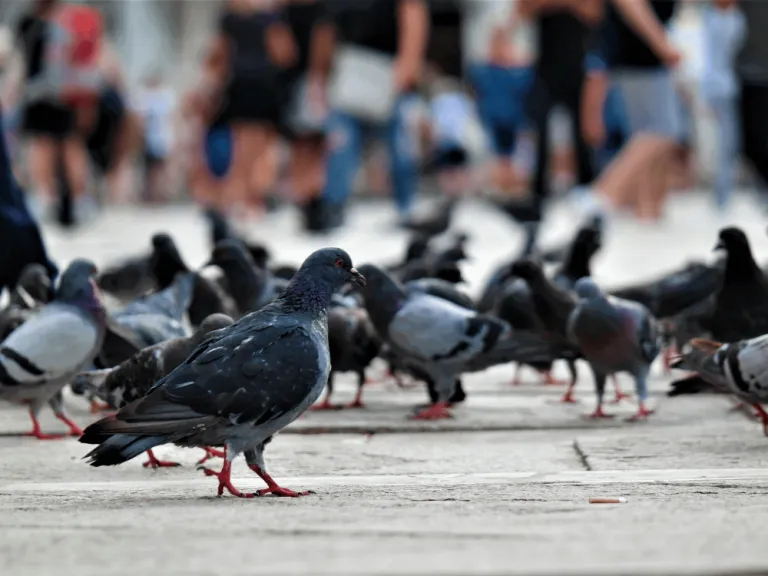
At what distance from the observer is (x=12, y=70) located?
1995 cm

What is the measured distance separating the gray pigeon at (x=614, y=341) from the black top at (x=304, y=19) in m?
9.89

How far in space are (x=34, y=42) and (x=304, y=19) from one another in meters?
2.64

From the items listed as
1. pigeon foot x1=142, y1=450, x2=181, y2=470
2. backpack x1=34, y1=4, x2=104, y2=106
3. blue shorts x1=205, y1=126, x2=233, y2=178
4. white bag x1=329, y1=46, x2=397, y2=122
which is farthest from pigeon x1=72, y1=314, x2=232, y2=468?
blue shorts x1=205, y1=126, x2=233, y2=178

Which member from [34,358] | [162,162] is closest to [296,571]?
[34,358]

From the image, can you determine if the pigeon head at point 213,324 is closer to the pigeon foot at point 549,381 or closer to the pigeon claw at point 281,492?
the pigeon claw at point 281,492

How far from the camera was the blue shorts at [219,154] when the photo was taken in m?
20.8

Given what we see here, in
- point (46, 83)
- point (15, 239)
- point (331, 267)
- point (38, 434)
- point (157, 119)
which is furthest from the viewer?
point (157, 119)

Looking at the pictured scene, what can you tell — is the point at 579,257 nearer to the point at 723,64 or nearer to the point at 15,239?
the point at 15,239

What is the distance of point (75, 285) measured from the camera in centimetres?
714

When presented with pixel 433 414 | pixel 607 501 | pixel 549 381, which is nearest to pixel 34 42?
pixel 549 381

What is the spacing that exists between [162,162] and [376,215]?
6218mm

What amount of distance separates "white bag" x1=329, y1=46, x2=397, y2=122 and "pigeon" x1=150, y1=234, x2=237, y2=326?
7.78 metres

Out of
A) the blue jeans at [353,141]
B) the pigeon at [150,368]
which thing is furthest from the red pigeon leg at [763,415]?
the blue jeans at [353,141]

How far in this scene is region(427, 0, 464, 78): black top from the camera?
18.6m
